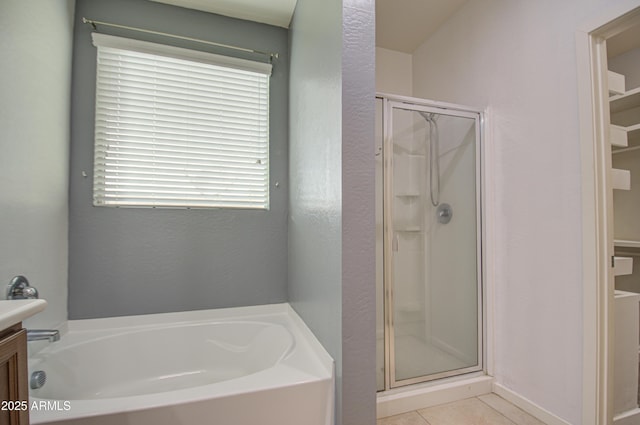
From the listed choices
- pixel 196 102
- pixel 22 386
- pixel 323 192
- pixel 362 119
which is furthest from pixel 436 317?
pixel 196 102

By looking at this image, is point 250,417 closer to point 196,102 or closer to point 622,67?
point 196,102

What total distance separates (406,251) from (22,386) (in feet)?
6.05

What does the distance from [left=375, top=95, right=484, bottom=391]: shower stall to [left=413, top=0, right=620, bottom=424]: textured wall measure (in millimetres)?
152

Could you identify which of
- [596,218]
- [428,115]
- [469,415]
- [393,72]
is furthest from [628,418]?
[393,72]

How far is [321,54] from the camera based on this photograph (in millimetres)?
1401

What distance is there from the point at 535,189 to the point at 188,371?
2348 mm

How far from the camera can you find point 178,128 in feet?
6.17

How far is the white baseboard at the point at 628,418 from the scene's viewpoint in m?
1.39

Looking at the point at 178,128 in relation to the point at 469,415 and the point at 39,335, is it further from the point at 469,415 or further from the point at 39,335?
the point at 469,415

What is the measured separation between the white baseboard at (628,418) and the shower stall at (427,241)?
629 millimetres

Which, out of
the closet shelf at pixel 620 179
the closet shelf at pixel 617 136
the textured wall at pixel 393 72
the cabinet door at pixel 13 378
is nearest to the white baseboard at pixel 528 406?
the closet shelf at pixel 620 179

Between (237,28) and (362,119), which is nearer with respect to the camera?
(362,119)

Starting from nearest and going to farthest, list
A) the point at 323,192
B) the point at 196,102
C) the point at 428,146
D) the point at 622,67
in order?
1. the point at 323,192
2. the point at 196,102
3. the point at 428,146
4. the point at 622,67

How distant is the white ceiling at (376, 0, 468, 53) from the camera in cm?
216
